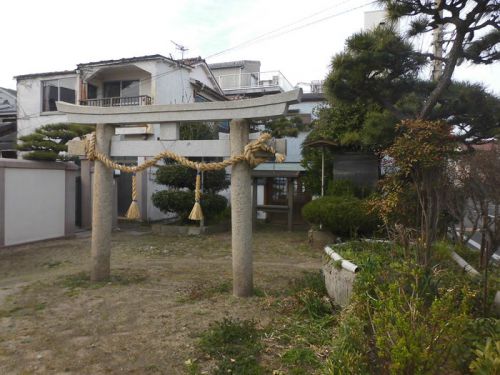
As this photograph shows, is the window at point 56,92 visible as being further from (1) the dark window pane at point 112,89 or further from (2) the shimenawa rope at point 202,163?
(2) the shimenawa rope at point 202,163

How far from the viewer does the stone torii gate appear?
5227 millimetres

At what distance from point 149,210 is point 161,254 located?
646 centimetres

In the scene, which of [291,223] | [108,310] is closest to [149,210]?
[291,223]

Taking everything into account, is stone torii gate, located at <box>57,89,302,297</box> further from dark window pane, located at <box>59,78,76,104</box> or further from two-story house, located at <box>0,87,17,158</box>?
two-story house, located at <box>0,87,17,158</box>

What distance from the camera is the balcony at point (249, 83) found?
25550 millimetres

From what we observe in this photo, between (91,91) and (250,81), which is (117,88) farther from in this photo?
(250,81)

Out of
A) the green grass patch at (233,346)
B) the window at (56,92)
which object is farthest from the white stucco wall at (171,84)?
the green grass patch at (233,346)

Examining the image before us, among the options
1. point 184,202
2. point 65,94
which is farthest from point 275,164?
point 65,94

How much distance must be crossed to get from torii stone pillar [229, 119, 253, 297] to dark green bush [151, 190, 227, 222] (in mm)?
7355

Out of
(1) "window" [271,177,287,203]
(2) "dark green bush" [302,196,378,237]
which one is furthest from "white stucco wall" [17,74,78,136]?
(2) "dark green bush" [302,196,378,237]

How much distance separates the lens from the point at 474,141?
912cm

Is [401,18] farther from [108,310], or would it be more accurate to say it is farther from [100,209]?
[108,310]

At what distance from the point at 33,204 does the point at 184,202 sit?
4229 millimetres

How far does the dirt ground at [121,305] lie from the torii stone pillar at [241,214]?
0.29 m
